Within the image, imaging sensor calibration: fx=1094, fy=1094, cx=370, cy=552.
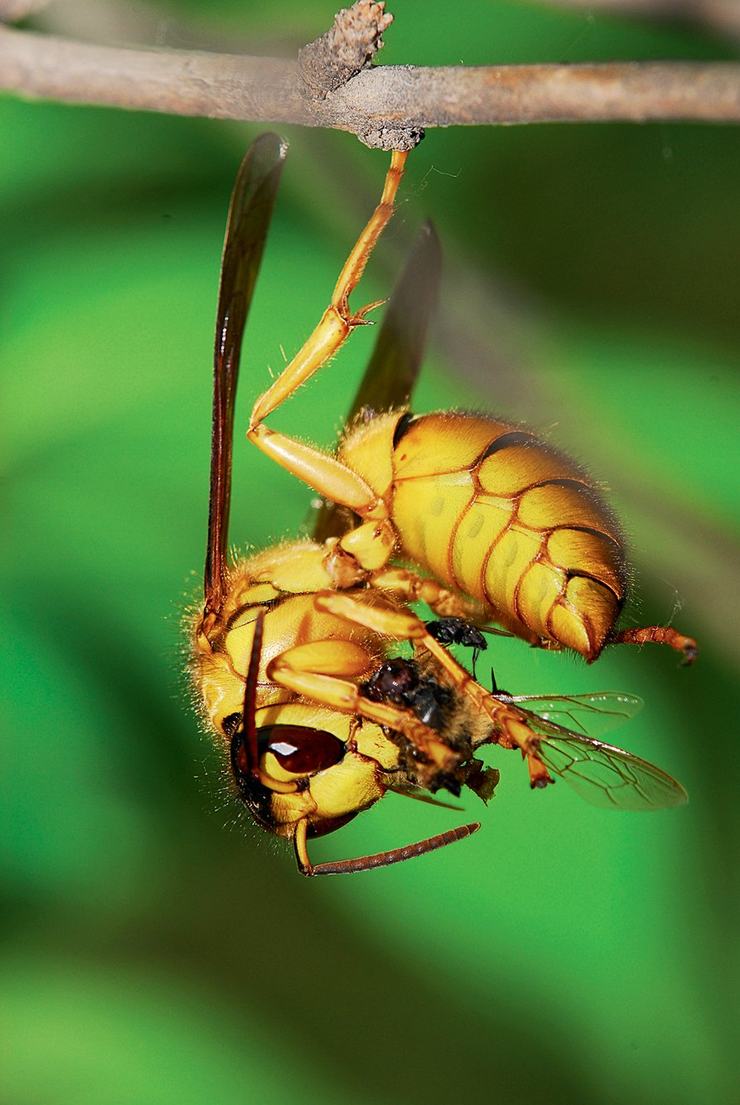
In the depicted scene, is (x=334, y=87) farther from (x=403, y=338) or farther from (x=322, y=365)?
(x=403, y=338)

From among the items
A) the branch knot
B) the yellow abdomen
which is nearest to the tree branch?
the branch knot

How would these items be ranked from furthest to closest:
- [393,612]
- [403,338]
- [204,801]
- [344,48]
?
[204,801], [403,338], [393,612], [344,48]

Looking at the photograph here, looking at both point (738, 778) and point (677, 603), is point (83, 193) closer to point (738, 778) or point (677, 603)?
point (677, 603)

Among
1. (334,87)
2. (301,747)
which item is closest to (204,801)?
(301,747)

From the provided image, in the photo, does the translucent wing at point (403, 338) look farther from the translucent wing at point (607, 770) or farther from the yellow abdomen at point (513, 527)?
the translucent wing at point (607, 770)

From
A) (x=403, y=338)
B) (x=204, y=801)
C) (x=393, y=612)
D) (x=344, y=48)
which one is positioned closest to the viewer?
(x=344, y=48)

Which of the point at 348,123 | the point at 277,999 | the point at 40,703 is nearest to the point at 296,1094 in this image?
the point at 277,999

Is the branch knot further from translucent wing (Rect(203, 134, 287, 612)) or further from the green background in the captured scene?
the green background
